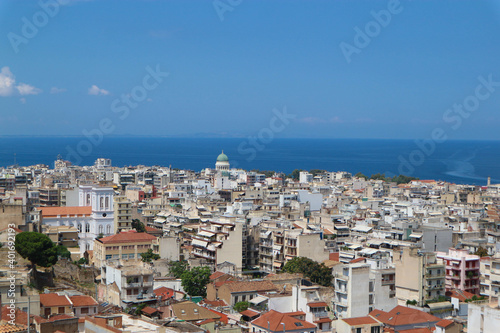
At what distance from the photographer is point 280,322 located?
584 inches

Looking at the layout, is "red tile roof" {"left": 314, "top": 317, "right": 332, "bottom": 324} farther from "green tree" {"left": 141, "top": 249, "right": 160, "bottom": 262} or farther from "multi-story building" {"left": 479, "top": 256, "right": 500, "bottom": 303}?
"green tree" {"left": 141, "top": 249, "right": 160, "bottom": 262}

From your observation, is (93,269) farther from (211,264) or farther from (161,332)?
(161,332)

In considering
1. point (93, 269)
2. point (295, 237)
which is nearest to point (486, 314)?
point (295, 237)

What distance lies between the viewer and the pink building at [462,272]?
20500 mm

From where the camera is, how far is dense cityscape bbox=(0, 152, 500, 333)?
14828 mm

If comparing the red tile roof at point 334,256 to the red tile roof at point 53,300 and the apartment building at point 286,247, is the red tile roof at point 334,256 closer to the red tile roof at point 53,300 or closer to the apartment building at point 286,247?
the apartment building at point 286,247

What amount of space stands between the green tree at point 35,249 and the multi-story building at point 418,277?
9761 millimetres

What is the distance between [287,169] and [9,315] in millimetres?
82271

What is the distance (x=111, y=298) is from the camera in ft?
57.8

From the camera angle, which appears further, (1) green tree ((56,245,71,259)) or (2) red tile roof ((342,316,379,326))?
(1) green tree ((56,245,71,259))

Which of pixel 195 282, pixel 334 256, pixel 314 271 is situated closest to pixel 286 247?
pixel 334 256

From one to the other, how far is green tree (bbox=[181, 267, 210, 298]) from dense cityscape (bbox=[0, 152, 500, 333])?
0.03 metres

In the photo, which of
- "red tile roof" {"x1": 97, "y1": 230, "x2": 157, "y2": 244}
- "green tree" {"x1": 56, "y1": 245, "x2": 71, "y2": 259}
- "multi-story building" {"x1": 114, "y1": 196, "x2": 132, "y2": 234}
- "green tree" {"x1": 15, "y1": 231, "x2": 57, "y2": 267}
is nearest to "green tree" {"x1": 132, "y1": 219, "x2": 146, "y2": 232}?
"multi-story building" {"x1": 114, "y1": 196, "x2": 132, "y2": 234}

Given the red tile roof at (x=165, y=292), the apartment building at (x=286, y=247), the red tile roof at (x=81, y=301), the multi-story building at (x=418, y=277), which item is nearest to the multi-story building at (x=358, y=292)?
the multi-story building at (x=418, y=277)
